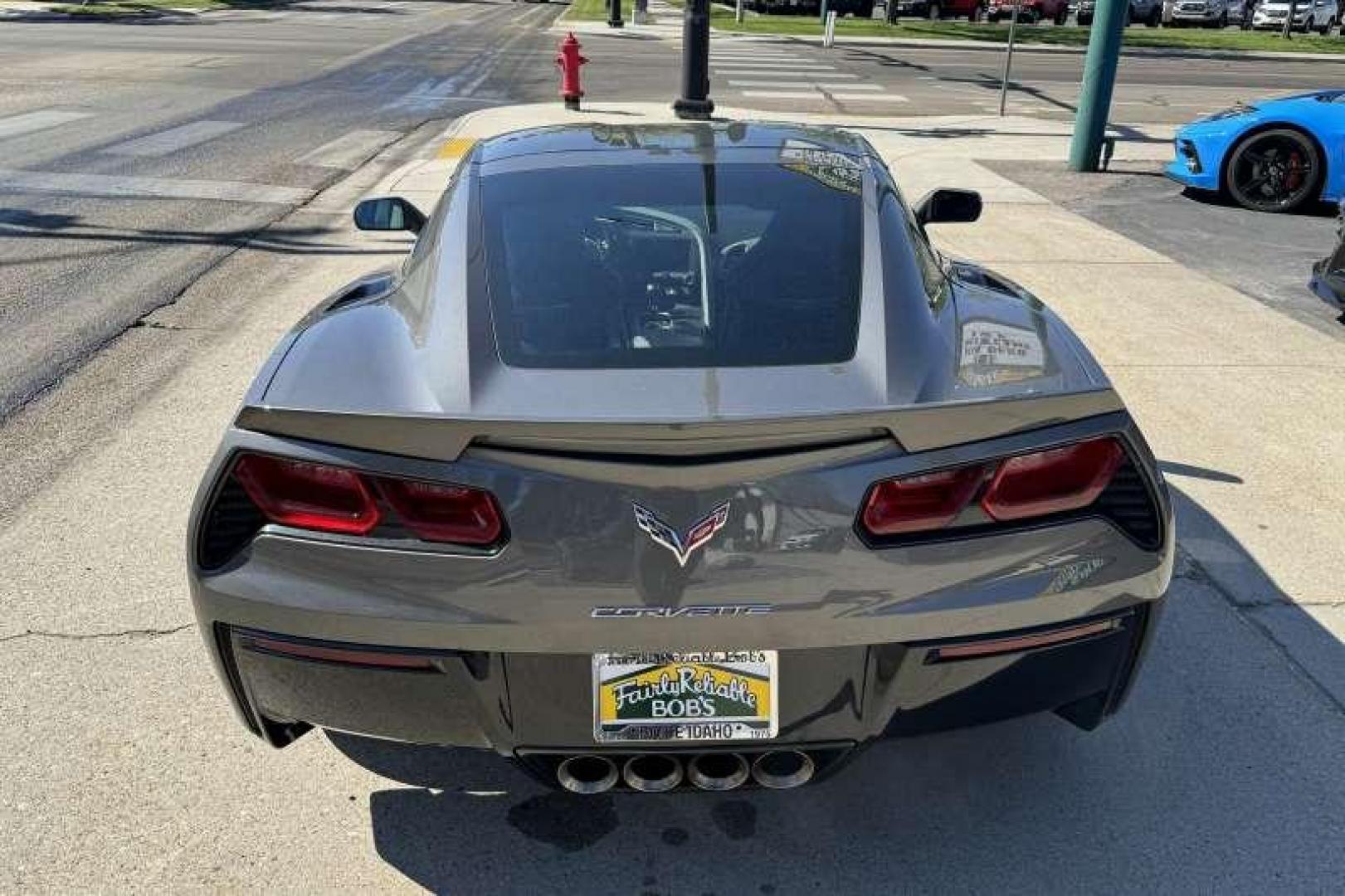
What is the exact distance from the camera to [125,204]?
33.3 ft

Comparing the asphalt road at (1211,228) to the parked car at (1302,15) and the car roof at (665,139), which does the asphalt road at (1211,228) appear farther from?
the parked car at (1302,15)

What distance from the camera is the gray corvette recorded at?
2221 millimetres

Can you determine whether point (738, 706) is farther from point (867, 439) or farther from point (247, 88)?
point (247, 88)

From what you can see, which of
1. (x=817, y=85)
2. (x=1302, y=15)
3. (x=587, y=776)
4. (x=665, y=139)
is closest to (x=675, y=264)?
(x=665, y=139)

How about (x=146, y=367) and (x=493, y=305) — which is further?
(x=146, y=367)

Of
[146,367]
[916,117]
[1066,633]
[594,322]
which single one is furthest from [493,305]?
[916,117]

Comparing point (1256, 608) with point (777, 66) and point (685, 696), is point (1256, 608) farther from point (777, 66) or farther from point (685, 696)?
point (777, 66)

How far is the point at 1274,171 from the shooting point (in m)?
10.4

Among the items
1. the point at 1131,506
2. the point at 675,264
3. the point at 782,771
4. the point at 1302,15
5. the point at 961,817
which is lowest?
the point at 961,817

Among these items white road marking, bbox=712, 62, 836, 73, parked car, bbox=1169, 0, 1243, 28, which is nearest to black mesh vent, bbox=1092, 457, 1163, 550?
white road marking, bbox=712, 62, 836, 73

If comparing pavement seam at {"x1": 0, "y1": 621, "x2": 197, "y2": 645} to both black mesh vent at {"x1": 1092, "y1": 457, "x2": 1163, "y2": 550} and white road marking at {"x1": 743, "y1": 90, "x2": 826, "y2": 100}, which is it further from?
white road marking at {"x1": 743, "y1": 90, "x2": 826, "y2": 100}

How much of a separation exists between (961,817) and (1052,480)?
0.92 metres

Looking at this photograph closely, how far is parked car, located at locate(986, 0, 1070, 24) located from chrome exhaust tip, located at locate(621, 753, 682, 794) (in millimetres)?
43578

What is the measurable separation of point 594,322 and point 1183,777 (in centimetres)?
183
